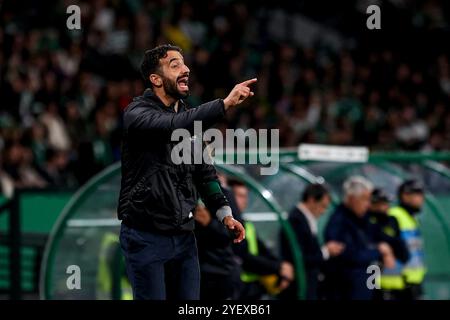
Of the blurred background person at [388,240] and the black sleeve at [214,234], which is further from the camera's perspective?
the blurred background person at [388,240]

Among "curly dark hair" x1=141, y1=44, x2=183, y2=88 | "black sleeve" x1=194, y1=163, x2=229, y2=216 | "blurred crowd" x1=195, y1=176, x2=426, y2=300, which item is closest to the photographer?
"curly dark hair" x1=141, y1=44, x2=183, y2=88

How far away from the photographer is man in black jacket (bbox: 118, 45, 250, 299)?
694 centimetres

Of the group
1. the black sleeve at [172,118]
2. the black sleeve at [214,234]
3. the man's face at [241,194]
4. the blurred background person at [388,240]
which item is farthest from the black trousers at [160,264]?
the blurred background person at [388,240]

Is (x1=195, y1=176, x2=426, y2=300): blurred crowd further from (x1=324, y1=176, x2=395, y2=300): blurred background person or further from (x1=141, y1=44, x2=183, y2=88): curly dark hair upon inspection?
(x1=141, y1=44, x2=183, y2=88): curly dark hair

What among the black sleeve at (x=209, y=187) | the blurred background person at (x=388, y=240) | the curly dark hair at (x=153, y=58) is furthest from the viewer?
the blurred background person at (x=388, y=240)

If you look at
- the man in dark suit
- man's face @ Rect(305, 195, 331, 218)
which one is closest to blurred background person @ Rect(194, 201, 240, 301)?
the man in dark suit

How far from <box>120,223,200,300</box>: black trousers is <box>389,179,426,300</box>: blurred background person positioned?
4852 mm

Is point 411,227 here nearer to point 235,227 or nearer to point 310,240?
point 310,240

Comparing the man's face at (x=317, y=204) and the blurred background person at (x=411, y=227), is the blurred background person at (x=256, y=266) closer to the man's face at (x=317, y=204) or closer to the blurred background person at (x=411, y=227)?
the man's face at (x=317, y=204)

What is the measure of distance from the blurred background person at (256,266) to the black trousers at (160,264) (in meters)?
2.95

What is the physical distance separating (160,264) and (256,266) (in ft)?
11.3

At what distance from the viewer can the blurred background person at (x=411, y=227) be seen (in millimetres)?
11672

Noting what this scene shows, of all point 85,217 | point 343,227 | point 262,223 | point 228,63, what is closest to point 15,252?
point 85,217

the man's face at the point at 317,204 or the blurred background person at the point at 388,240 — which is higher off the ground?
the man's face at the point at 317,204
